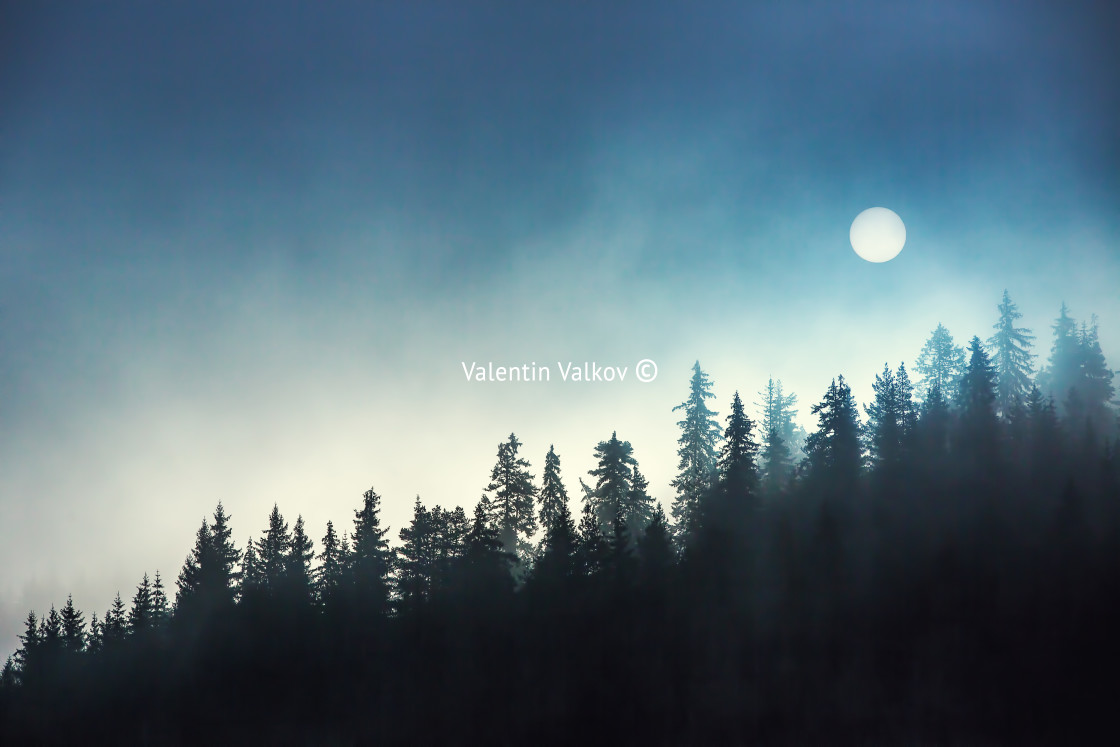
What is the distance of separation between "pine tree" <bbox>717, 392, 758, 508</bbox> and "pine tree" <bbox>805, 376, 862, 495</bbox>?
528cm

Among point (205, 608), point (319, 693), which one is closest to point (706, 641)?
point (319, 693)

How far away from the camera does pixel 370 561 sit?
7362 centimetres

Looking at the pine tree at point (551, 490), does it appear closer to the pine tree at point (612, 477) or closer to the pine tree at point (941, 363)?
the pine tree at point (612, 477)

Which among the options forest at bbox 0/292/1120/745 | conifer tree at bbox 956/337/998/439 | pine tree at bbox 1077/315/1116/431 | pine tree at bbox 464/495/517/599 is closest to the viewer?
forest at bbox 0/292/1120/745

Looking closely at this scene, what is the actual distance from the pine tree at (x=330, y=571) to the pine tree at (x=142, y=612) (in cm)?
2202

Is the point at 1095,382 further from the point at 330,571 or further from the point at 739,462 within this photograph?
the point at 330,571

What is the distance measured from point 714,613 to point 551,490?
20988 millimetres

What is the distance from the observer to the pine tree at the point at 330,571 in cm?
7425

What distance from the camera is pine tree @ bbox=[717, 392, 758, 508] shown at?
69500 millimetres

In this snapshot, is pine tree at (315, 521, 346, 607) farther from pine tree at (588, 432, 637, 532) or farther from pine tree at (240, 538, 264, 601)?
pine tree at (588, 432, 637, 532)

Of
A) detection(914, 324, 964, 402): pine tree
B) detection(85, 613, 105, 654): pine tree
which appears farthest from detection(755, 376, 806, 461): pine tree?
detection(85, 613, 105, 654): pine tree

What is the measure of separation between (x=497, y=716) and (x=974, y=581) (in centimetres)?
3822

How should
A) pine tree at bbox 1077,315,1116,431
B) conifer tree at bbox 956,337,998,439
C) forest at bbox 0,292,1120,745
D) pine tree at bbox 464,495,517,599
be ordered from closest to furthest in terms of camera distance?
forest at bbox 0,292,1120,745 → pine tree at bbox 464,495,517,599 → conifer tree at bbox 956,337,998,439 → pine tree at bbox 1077,315,1116,431

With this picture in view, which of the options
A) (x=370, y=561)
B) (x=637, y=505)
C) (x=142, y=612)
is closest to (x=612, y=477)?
(x=637, y=505)
